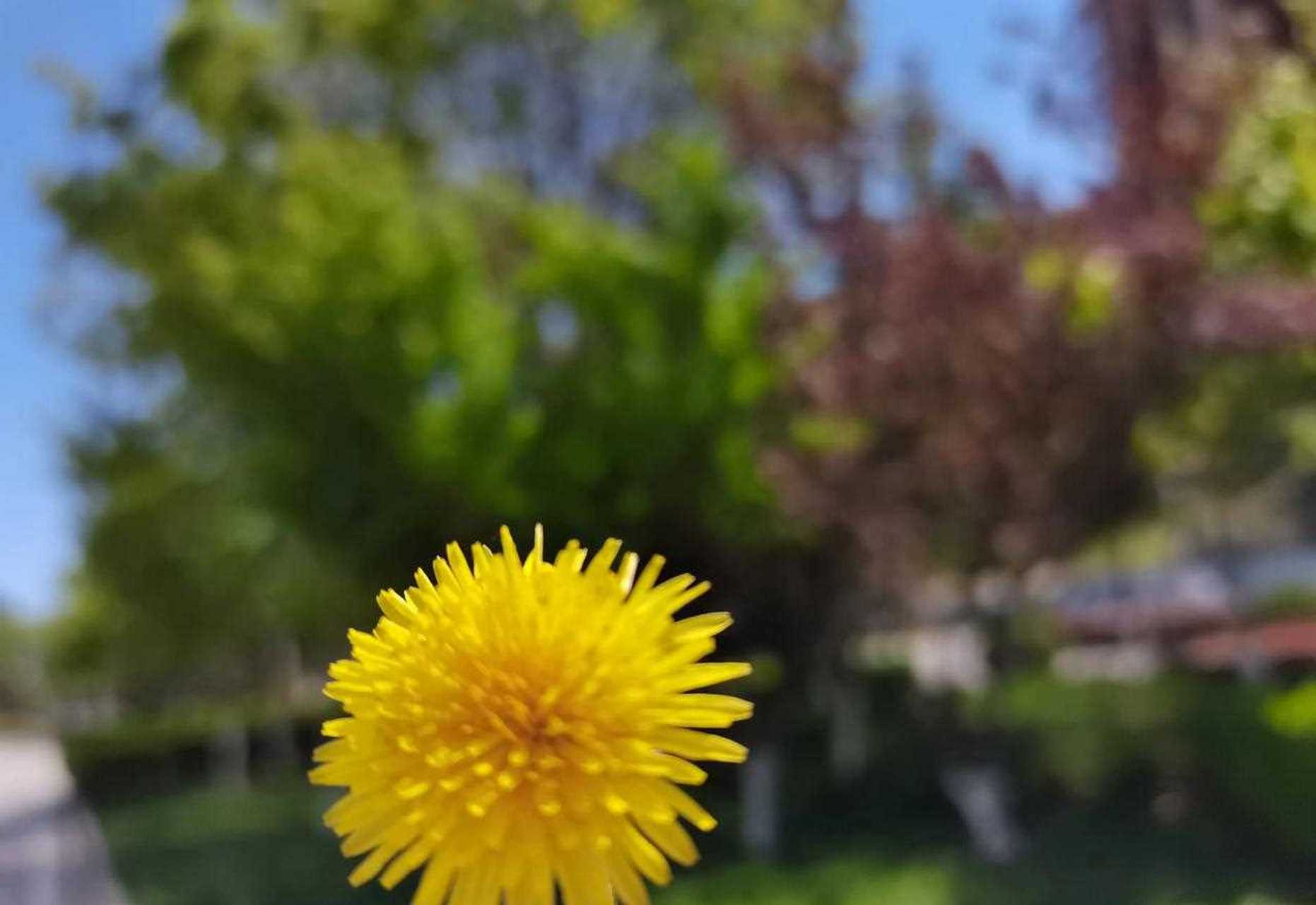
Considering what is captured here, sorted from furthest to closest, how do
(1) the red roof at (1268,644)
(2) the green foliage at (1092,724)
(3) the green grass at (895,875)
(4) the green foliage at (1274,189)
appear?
(1) the red roof at (1268,644) → (2) the green foliage at (1092,724) → (3) the green grass at (895,875) → (4) the green foliage at (1274,189)

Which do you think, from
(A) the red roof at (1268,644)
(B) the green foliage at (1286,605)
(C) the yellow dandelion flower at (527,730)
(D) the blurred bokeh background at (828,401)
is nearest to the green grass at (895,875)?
(D) the blurred bokeh background at (828,401)

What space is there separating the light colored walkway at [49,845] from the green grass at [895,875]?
0.32 meters

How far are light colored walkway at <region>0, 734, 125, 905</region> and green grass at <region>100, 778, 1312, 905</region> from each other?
1.06 feet

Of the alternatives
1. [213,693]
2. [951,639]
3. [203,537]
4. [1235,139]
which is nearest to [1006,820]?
[1235,139]

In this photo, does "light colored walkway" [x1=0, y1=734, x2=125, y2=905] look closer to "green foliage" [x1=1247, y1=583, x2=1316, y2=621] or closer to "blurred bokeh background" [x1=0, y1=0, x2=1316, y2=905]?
"blurred bokeh background" [x1=0, y1=0, x2=1316, y2=905]

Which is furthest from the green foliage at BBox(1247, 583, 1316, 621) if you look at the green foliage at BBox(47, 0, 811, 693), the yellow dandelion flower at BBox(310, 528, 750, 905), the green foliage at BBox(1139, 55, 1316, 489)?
the yellow dandelion flower at BBox(310, 528, 750, 905)

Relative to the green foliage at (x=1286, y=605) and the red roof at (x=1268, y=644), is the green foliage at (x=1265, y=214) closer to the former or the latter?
the red roof at (x=1268, y=644)

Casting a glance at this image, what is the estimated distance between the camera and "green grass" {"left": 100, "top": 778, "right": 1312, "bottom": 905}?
5.79 m

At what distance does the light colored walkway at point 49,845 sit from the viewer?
1058cm

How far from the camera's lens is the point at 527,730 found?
2.55 feet

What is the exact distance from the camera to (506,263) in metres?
12.1

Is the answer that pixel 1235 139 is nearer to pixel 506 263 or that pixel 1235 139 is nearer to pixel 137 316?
pixel 506 263

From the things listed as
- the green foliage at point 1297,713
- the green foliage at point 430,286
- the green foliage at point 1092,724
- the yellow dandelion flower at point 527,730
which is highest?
the green foliage at point 430,286

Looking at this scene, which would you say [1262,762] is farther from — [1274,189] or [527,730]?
[527,730]
